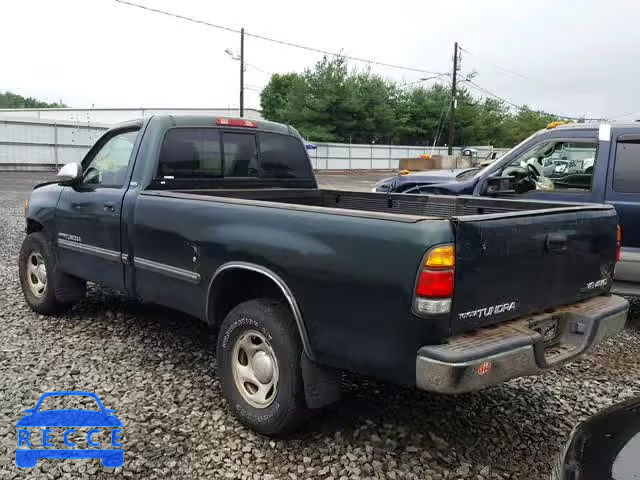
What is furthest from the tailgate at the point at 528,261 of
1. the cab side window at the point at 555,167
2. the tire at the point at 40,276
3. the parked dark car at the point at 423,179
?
the tire at the point at 40,276

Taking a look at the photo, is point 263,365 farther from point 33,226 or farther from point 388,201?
point 33,226

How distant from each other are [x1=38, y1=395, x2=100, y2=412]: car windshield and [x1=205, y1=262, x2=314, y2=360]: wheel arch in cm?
93

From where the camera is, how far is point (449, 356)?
8.38 feet

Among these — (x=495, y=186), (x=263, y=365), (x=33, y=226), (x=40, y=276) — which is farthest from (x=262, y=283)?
(x=495, y=186)

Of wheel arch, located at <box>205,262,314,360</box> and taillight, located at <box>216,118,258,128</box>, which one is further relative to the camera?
taillight, located at <box>216,118,258,128</box>

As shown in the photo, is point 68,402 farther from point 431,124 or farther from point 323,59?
point 431,124

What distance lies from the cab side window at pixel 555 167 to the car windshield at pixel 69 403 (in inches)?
191

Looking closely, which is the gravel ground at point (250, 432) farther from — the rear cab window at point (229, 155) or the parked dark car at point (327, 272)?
the rear cab window at point (229, 155)

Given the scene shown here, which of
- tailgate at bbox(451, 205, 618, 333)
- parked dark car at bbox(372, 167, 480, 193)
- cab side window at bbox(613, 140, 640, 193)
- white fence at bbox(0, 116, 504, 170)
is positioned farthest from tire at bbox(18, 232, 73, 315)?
white fence at bbox(0, 116, 504, 170)

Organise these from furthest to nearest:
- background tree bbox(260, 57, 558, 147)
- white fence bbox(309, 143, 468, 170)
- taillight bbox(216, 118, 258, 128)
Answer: background tree bbox(260, 57, 558, 147) → white fence bbox(309, 143, 468, 170) → taillight bbox(216, 118, 258, 128)

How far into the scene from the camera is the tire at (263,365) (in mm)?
3137

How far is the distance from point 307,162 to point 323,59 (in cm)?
4816

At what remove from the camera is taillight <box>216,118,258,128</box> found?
15.9ft

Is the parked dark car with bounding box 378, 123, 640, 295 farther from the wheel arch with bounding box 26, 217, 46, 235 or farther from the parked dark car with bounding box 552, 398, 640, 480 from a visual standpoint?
the wheel arch with bounding box 26, 217, 46, 235
